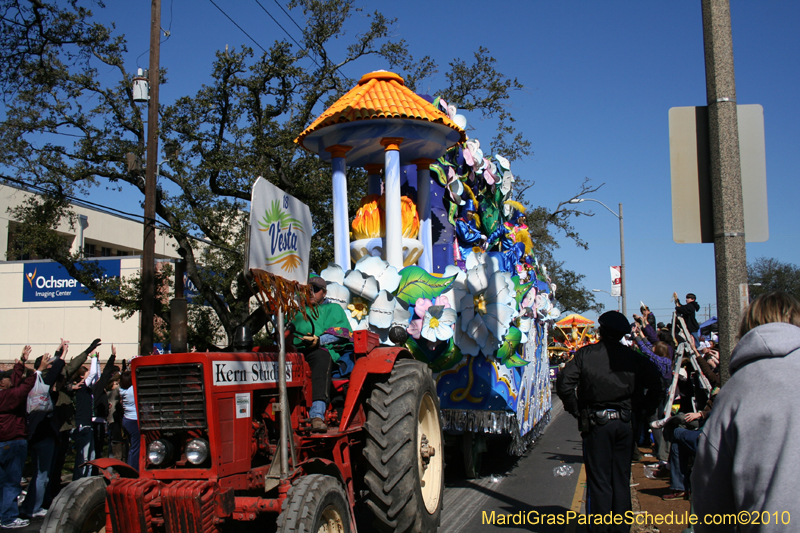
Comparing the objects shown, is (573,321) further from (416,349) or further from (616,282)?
(416,349)

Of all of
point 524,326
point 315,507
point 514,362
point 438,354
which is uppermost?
point 524,326

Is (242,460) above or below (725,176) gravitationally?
below

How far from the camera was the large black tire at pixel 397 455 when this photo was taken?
4562mm

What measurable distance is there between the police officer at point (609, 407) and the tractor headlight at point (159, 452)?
2.98 meters

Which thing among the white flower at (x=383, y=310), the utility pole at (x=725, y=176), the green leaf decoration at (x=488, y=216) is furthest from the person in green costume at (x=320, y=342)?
the green leaf decoration at (x=488, y=216)

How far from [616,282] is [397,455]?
21.6 m

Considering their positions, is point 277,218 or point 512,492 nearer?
point 277,218

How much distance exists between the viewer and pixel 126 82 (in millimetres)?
16047

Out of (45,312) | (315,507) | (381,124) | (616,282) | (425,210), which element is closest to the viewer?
(315,507)

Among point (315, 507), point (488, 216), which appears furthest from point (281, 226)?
point (488, 216)

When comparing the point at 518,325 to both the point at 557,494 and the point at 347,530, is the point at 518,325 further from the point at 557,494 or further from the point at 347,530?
the point at 347,530

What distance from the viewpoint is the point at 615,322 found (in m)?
5.13

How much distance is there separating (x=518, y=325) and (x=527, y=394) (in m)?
1.16

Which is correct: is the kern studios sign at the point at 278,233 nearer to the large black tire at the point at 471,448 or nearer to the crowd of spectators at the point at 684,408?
the crowd of spectators at the point at 684,408
